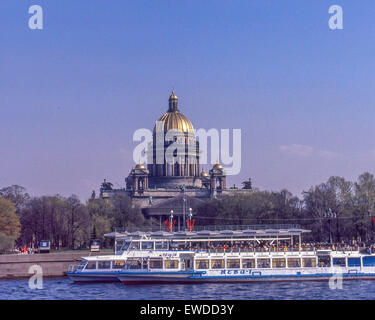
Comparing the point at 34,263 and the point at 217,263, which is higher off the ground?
the point at 217,263

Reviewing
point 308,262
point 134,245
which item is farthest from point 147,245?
point 308,262

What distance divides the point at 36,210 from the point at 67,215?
17.7 feet

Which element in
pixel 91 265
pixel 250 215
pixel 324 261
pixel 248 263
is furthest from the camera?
pixel 250 215

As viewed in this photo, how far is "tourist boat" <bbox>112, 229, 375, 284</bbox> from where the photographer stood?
46.3 metres

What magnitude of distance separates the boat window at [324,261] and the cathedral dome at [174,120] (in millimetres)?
118171

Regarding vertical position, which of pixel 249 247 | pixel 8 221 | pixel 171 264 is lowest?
pixel 171 264

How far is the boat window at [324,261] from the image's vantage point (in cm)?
4783

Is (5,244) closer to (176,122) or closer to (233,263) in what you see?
(233,263)

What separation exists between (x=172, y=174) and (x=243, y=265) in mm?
119306

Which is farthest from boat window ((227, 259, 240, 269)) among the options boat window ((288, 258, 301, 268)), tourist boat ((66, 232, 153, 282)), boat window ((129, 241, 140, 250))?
tourist boat ((66, 232, 153, 282))

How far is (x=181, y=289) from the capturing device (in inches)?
1663

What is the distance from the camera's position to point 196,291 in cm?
4044

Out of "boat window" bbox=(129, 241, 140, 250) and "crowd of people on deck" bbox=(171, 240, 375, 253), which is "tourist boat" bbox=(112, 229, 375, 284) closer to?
"crowd of people on deck" bbox=(171, 240, 375, 253)

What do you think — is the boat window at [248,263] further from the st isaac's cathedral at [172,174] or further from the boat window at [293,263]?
the st isaac's cathedral at [172,174]
